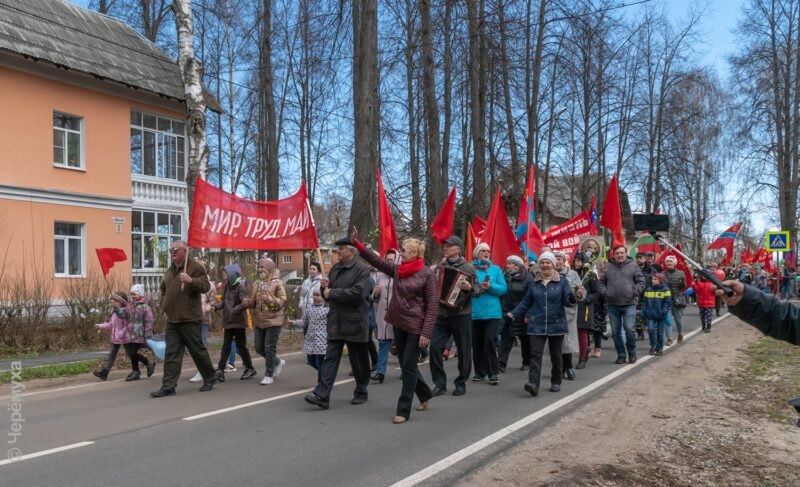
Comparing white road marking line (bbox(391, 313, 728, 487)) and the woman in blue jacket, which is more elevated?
the woman in blue jacket

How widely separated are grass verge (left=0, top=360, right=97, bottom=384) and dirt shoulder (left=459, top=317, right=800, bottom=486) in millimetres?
7890

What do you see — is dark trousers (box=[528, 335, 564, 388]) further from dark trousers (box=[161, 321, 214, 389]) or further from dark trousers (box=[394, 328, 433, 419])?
dark trousers (box=[161, 321, 214, 389])

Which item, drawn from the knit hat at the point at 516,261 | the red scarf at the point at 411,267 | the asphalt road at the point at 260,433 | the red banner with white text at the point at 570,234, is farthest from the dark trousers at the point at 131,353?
the red banner with white text at the point at 570,234

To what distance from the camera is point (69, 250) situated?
71.7ft

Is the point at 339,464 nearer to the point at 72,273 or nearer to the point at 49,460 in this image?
the point at 49,460

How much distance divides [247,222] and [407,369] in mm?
3450

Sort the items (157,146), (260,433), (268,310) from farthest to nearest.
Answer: (157,146) < (268,310) < (260,433)

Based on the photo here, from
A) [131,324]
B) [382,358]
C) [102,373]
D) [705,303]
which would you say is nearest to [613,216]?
[382,358]

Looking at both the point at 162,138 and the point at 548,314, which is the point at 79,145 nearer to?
the point at 162,138

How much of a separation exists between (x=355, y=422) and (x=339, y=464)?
153 cm

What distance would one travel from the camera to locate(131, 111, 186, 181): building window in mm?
24984

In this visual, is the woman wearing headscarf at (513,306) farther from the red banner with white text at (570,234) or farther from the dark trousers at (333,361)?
the red banner with white text at (570,234)

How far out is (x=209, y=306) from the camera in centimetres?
1094

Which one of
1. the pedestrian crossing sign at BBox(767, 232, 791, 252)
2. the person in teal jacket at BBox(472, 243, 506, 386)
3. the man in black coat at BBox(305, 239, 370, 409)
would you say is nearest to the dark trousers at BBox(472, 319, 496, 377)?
the person in teal jacket at BBox(472, 243, 506, 386)
